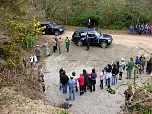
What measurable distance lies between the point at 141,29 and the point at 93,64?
321 inches

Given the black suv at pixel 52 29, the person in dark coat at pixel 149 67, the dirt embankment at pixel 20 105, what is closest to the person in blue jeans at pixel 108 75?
A: the person in dark coat at pixel 149 67

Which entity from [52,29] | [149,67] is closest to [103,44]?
[52,29]

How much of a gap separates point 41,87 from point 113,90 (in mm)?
3948

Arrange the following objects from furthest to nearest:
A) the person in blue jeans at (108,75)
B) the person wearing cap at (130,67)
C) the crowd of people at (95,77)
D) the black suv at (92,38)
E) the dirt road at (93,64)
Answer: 1. the black suv at (92,38)
2. the person wearing cap at (130,67)
3. the person in blue jeans at (108,75)
4. the crowd of people at (95,77)
5. the dirt road at (93,64)

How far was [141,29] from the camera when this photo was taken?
32594 mm

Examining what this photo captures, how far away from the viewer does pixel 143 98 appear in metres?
16.0

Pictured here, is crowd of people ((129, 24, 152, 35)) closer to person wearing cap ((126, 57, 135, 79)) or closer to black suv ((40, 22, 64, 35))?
black suv ((40, 22, 64, 35))

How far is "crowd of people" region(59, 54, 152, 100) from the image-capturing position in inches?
830

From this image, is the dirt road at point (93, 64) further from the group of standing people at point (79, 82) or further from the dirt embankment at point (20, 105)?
the dirt embankment at point (20, 105)

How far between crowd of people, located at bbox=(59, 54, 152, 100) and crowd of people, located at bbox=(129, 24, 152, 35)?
846 centimetres

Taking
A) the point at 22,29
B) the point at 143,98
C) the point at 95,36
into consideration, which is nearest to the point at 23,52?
the point at 22,29

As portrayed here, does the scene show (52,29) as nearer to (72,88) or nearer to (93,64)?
(93,64)

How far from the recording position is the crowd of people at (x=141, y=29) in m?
32.4

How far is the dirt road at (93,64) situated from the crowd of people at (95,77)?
0.38 meters
